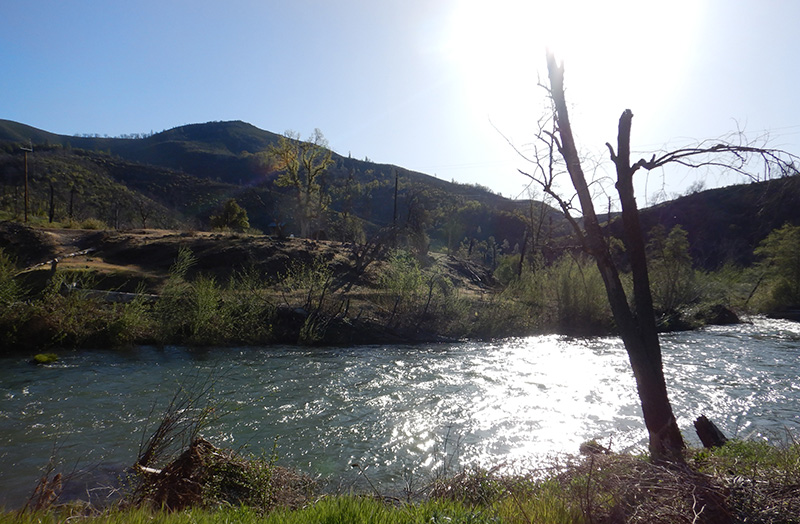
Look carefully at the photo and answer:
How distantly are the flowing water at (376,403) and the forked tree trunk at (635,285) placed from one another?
2.39 meters

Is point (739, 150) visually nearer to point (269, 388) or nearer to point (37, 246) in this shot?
point (269, 388)

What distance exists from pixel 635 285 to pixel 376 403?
238 inches

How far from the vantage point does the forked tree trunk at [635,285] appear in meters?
4.95

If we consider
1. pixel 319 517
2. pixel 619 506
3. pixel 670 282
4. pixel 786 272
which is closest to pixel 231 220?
pixel 670 282

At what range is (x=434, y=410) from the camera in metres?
9.26

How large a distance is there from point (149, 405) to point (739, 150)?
31.9ft

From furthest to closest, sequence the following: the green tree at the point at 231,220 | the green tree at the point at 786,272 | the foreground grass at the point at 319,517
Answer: the green tree at the point at 231,220 → the green tree at the point at 786,272 → the foreground grass at the point at 319,517

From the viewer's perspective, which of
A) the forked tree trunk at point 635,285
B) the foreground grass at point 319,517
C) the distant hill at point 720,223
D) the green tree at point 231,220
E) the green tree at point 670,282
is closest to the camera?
the foreground grass at point 319,517

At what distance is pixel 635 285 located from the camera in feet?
16.8

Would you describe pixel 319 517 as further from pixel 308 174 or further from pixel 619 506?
pixel 308 174

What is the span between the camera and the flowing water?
6.81 metres

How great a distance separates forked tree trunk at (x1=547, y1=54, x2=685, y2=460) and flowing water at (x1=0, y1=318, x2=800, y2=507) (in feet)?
7.85

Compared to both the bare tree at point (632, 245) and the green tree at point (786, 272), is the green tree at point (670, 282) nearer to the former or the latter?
the green tree at point (786, 272)

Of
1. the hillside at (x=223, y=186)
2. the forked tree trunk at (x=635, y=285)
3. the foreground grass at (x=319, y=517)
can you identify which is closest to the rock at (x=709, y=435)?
the forked tree trunk at (x=635, y=285)
